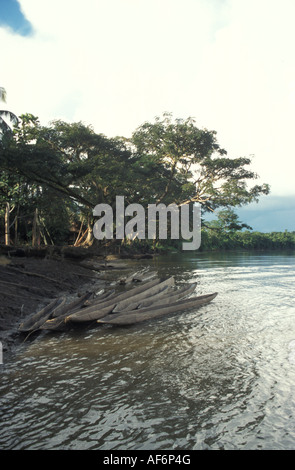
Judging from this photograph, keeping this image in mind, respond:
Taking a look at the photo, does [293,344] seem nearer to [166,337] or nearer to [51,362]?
[166,337]

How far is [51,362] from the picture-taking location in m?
5.72

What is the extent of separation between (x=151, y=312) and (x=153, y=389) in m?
3.77

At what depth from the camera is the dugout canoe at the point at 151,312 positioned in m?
7.47

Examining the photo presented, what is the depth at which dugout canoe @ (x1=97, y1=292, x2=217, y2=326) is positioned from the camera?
24.5 feet

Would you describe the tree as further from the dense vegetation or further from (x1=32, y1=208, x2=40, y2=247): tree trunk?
(x1=32, y1=208, x2=40, y2=247): tree trunk

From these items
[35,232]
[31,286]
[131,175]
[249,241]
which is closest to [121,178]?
[131,175]

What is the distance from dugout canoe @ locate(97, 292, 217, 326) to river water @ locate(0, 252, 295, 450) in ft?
0.89

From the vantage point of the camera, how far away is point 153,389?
4.71 meters

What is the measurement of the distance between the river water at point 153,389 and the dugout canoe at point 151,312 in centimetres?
27

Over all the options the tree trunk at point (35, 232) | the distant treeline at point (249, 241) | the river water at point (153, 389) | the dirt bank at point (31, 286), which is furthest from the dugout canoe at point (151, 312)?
the distant treeline at point (249, 241)

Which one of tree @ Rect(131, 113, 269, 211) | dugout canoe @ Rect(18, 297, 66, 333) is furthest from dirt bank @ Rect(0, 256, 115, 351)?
tree @ Rect(131, 113, 269, 211)

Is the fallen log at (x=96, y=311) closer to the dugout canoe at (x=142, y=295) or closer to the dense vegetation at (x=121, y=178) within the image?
the dugout canoe at (x=142, y=295)

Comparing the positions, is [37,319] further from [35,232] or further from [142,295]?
[35,232]

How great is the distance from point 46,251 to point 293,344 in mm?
13491
